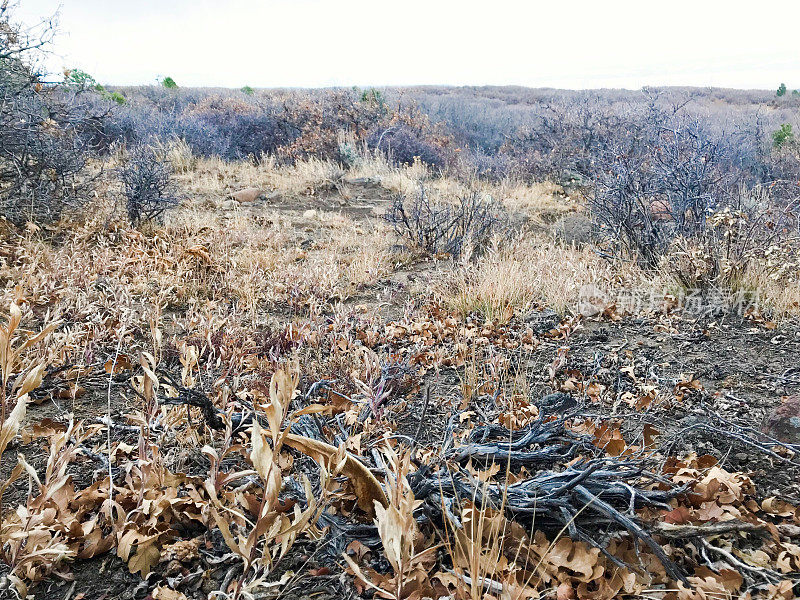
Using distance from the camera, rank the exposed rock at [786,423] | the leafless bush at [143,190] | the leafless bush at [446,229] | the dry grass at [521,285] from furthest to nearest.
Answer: the leafless bush at [446,229] → the leafless bush at [143,190] → the dry grass at [521,285] → the exposed rock at [786,423]

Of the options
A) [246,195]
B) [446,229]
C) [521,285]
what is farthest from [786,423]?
[246,195]

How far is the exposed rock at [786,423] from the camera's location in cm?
209

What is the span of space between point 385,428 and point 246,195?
25.5 ft

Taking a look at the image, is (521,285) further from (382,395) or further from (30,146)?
(30,146)

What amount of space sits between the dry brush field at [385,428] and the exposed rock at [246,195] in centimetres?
339

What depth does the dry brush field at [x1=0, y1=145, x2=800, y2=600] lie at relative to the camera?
1458 millimetres

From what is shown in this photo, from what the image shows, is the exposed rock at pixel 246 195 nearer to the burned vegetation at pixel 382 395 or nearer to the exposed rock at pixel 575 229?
the burned vegetation at pixel 382 395

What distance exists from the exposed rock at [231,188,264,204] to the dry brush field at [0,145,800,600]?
339cm

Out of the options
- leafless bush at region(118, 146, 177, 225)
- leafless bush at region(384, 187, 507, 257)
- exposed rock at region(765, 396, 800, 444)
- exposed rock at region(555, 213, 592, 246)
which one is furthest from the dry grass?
leafless bush at region(118, 146, 177, 225)

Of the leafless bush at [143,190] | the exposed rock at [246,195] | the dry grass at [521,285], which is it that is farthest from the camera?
the exposed rock at [246,195]

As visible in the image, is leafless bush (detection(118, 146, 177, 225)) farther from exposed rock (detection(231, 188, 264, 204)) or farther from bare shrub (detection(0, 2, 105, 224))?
exposed rock (detection(231, 188, 264, 204))

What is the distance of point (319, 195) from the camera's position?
33.9ft

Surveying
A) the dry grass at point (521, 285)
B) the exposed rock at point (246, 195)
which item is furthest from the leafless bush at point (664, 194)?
the exposed rock at point (246, 195)

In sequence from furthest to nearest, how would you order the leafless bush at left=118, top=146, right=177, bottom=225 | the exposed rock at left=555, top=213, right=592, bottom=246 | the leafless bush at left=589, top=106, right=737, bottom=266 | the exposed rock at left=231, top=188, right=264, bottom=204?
the exposed rock at left=231, top=188, right=264, bottom=204 < the exposed rock at left=555, top=213, right=592, bottom=246 < the leafless bush at left=118, top=146, right=177, bottom=225 < the leafless bush at left=589, top=106, right=737, bottom=266
